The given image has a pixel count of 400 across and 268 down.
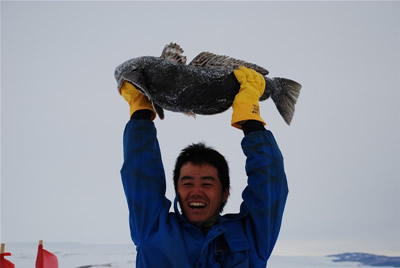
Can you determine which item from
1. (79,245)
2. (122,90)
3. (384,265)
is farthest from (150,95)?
(79,245)

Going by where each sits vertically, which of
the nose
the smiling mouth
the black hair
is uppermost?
the black hair

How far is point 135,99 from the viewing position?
1.70 metres

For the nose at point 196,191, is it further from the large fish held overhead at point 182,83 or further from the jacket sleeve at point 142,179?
the large fish held overhead at point 182,83

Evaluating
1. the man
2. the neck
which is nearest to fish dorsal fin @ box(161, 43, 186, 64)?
the man

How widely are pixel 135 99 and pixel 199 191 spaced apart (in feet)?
1.73

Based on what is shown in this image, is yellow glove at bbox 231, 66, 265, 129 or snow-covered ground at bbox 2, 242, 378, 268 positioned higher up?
yellow glove at bbox 231, 66, 265, 129

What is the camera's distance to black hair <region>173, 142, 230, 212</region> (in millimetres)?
1601

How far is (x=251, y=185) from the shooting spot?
5.03 ft

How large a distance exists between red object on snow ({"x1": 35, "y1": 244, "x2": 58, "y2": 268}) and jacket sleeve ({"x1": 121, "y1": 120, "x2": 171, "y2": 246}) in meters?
2.00

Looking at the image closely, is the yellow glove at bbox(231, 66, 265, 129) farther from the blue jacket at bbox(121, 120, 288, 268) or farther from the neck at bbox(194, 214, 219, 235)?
the neck at bbox(194, 214, 219, 235)

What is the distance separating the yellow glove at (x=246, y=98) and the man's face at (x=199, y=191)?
0.82 feet

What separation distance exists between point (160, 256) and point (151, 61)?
90cm

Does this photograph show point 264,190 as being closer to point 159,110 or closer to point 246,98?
point 246,98

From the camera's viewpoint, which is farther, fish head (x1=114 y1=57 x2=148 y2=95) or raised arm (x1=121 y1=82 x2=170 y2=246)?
fish head (x1=114 y1=57 x2=148 y2=95)
